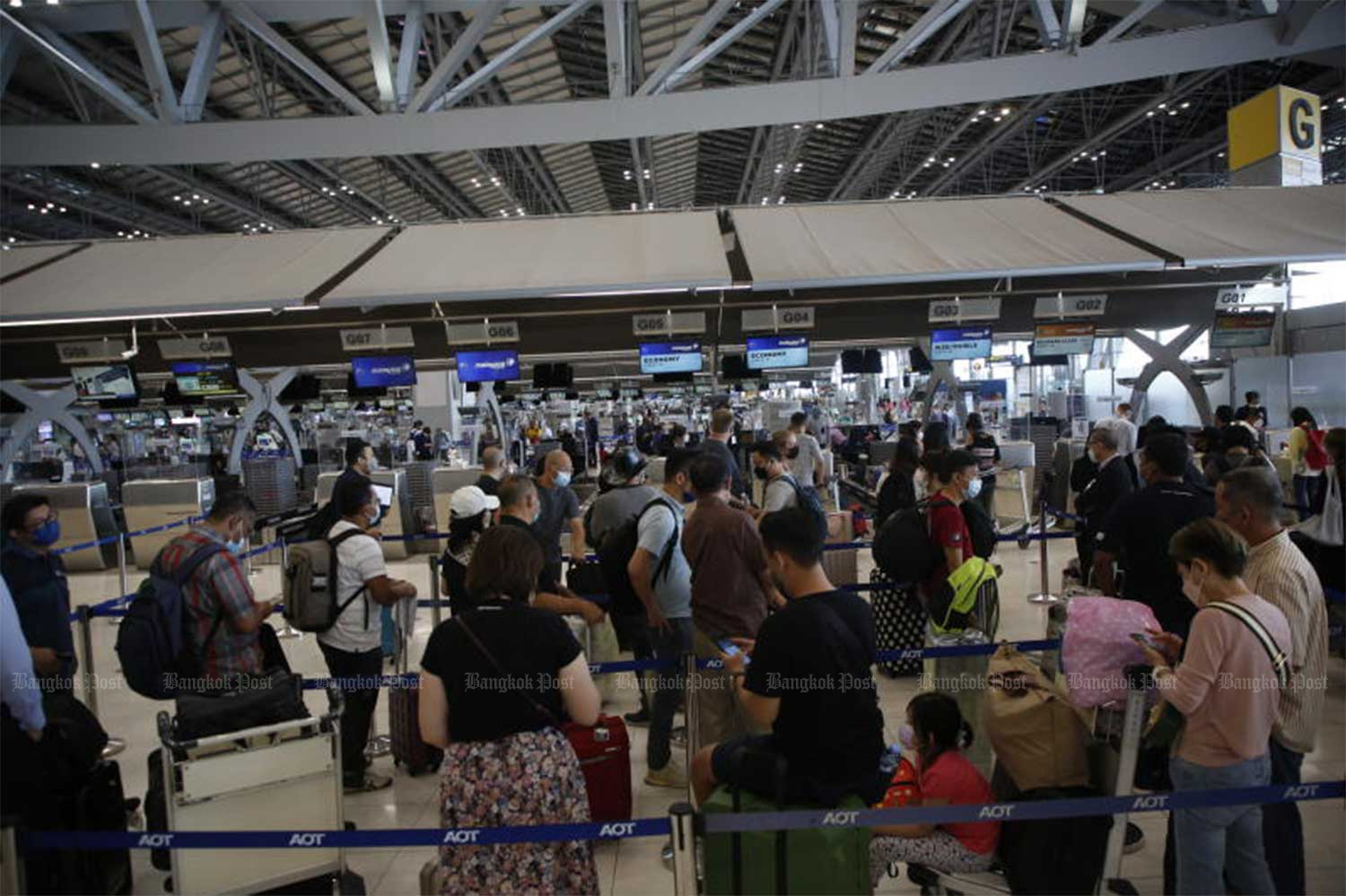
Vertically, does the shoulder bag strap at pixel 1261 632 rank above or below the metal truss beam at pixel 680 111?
below

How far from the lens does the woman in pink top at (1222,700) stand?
2.89 meters

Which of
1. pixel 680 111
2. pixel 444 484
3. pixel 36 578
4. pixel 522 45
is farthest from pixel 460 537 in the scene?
pixel 444 484

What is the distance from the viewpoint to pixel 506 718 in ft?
9.16

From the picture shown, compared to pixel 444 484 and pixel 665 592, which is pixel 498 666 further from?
pixel 444 484

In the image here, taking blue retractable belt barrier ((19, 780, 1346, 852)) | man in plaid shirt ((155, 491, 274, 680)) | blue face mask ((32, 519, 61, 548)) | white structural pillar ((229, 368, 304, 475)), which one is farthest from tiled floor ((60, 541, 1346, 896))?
white structural pillar ((229, 368, 304, 475))

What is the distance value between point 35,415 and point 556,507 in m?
15.4

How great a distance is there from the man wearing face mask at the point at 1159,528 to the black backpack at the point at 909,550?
3.12ft

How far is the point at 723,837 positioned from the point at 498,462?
609 cm

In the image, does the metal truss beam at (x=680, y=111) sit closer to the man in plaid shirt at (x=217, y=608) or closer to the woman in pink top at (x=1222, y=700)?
the man in plaid shirt at (x=217, y=608)

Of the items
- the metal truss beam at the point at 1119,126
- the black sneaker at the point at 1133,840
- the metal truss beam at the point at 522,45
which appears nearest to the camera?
the black sneaker at the point at 1133,840

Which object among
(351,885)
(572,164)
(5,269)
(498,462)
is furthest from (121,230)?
(351,885)

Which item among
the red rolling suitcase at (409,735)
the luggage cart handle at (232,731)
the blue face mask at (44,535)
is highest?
the blue face mask at (44,535)

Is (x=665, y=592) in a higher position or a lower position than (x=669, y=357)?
lower

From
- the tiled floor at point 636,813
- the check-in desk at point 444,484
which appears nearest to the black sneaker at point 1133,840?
the tiled floor at point 636,813
